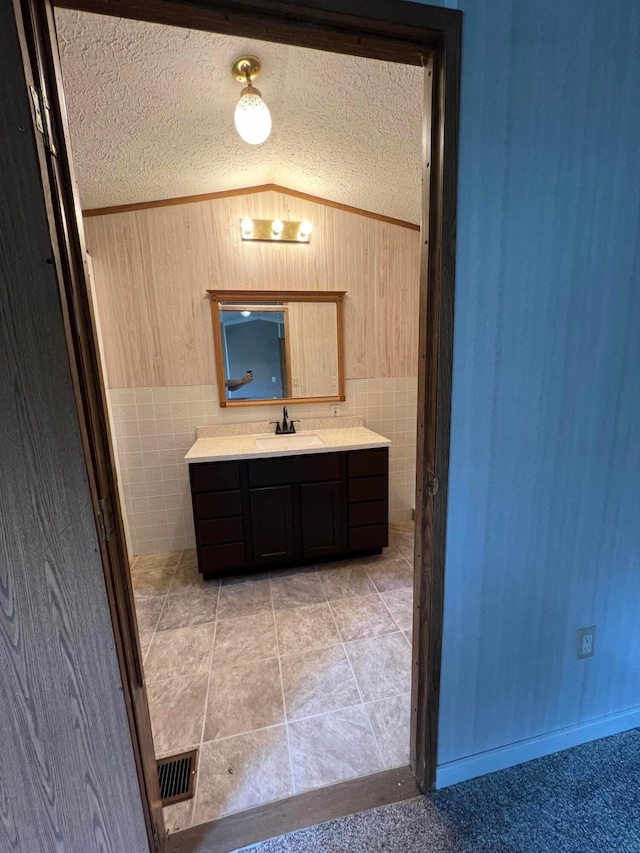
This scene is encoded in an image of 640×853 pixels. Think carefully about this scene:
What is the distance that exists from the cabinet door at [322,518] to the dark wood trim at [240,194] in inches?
80.6

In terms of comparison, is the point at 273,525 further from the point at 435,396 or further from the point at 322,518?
the point at 435,396

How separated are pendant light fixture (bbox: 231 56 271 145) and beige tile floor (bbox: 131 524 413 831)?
2.39 m

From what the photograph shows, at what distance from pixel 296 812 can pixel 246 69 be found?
8.55 ft

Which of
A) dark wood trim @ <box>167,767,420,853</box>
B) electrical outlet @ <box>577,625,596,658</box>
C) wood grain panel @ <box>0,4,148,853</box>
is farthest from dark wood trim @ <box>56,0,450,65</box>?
dark wood trim @ <box>167,767,420,853</box>

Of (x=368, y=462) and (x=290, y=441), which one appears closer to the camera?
(x=368, y=462)

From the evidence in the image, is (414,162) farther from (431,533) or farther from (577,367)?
(431,533)

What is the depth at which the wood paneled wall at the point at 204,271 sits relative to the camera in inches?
94.7

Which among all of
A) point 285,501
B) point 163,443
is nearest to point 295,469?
point 285,501

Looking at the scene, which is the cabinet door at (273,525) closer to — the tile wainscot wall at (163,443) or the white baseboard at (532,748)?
the tile wainscot wall at (163,443)

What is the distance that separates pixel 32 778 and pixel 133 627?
36cm

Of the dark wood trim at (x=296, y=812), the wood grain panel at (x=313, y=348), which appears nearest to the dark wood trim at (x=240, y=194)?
the wood grain panel at (x=313, y=348)

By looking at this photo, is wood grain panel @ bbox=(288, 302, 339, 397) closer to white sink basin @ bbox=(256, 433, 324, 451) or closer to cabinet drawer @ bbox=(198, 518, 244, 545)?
white sink basin @ bbox=(256, 433, 324, 451)

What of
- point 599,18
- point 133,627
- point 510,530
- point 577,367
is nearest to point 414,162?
point 599,18

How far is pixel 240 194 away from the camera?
2.46m
